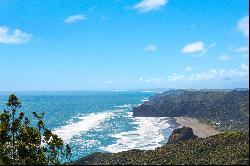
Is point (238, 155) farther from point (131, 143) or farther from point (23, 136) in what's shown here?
point (131, 143)

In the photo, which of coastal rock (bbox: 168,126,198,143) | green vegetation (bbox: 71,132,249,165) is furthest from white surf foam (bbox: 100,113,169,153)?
green vegetation (bbox: 71,132,249,165)

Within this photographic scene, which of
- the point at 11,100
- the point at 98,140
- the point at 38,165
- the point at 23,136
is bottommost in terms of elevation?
the point at 98,140

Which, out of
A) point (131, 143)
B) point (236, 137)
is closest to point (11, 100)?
point (236, 137)

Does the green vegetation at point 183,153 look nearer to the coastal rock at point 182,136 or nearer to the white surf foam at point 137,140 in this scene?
the coastal rock at point 182,136

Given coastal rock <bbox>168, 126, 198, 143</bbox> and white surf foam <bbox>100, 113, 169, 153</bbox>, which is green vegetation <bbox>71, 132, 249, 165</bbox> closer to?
coastal rock <bbox>168, 126, 198, 143</bbox>

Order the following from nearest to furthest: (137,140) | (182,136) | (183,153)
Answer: (183,153)
(182,136)
(137,140)

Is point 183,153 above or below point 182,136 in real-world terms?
above

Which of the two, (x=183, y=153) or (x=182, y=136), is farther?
(x=182, y=136)

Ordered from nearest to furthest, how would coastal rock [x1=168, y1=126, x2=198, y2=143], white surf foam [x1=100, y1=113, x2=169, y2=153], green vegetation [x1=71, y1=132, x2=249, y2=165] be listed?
1. green vegetation [x1=71, y1=132, x2=249, y2=165]
2. coastal rock [x1=168, y1=126, x2=198, y2=143]
3. white surf foam [x1=100, y1=113, x2=169, y2=153]

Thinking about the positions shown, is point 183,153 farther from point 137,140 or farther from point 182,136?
point 137,140

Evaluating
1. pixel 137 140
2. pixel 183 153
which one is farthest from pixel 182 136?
pixel 183 153

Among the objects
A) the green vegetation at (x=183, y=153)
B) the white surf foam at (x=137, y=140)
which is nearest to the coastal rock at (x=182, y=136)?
the white surf foam at (x=137, y=140)
